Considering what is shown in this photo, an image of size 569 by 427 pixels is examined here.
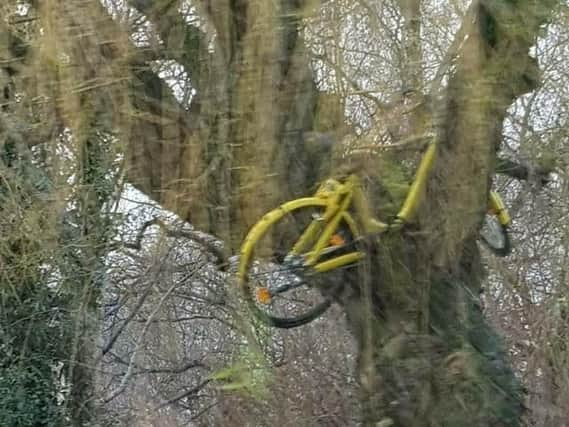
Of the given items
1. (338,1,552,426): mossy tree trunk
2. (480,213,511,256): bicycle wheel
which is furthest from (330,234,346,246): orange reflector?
(480,213,511,256): bicycle wheel

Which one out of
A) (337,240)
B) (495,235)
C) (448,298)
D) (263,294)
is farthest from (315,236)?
(495,235)

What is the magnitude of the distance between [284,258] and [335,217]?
1.16ft

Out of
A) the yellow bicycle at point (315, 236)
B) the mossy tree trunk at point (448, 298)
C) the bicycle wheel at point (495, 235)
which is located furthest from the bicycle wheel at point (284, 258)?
the bicycle wheel at point (495, 235)

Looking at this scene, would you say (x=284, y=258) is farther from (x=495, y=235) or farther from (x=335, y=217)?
(x=495, y=235)

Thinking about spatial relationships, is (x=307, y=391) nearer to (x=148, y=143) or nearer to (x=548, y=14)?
(x=148, y=143)

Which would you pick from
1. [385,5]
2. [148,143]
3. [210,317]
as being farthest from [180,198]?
[210,317]

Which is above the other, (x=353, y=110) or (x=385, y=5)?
(x=385, y=5)

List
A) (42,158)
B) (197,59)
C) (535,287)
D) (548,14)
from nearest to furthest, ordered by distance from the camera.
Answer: (548,14), (197,59), (42,158), (535,287)

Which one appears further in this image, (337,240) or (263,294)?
(263,294)

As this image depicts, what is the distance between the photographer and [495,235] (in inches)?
215

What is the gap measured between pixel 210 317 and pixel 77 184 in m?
2.43

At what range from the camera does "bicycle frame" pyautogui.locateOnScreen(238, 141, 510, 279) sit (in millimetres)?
4281

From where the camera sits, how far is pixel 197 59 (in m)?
4.57

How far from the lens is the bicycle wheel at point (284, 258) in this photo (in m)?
4.36
